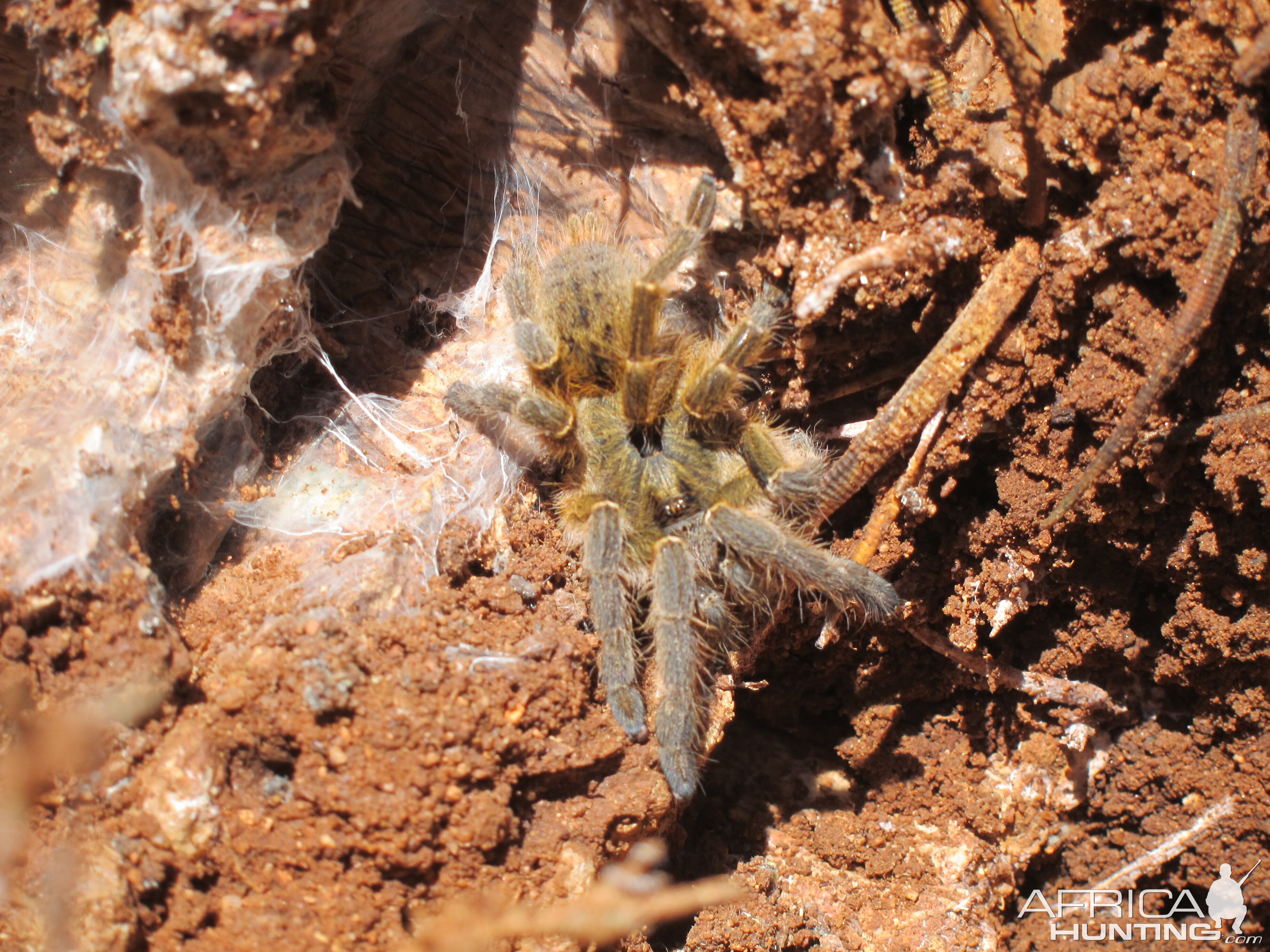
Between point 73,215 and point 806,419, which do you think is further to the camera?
point 806,419

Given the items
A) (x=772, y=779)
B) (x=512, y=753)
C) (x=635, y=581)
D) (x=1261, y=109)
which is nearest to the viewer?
(x=1261, y=109)

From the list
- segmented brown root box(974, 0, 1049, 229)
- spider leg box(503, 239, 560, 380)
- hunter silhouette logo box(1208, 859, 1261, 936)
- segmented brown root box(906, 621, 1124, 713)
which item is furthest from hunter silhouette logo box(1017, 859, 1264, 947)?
spider leg box(503, 239, 560, 380)

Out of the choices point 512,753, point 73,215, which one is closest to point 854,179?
point 512,753

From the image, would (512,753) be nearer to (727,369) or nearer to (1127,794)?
(727,369)

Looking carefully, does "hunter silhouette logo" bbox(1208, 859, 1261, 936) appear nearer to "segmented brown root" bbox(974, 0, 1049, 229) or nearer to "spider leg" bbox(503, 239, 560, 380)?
"segmented brown root" bbox(974, 0, 1049, 229)

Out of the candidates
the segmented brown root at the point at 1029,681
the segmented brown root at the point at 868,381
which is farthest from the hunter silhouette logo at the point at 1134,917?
the segmented brown root at the point at 868,381

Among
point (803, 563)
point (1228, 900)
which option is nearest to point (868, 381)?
point (803, 563)

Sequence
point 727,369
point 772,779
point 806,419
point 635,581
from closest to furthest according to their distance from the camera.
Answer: point 727,369 < point 635,581 < point 806,419 < point 772,779

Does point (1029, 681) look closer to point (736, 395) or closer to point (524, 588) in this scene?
point (736, 395)
